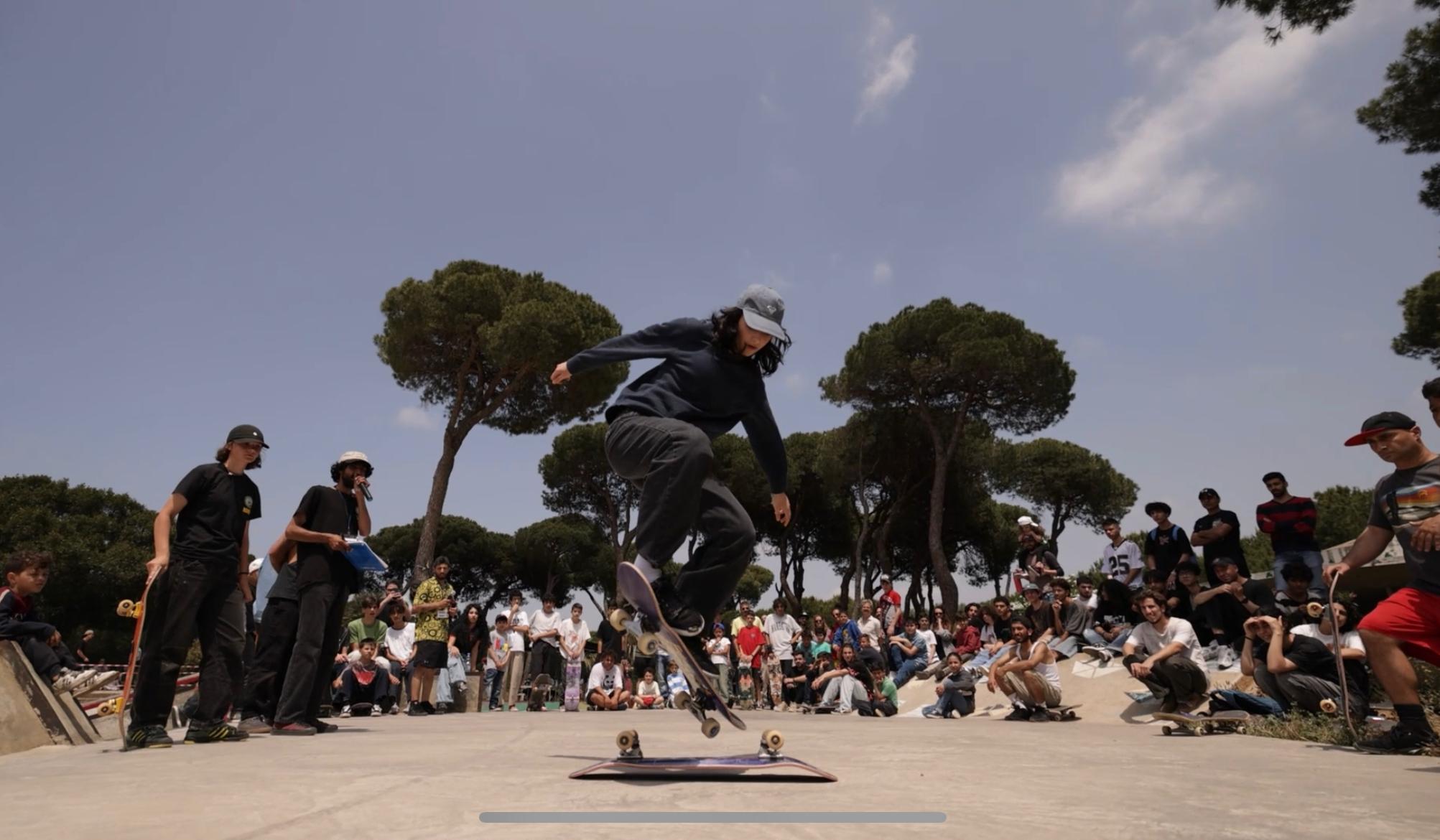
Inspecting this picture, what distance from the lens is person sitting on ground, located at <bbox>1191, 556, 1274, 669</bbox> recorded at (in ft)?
25.9

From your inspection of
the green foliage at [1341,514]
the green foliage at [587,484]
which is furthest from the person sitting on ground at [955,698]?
the green foliage at [1341,514]

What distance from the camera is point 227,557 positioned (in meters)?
→ 4.41

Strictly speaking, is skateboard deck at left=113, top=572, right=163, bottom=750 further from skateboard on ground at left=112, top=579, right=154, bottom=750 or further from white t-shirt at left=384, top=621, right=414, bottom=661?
white t-shirt at left=384, top=621, right=414, bottom=661

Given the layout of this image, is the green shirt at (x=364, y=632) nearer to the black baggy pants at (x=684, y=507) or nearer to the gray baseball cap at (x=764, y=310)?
the black baggy pants at (x=684, y=507)

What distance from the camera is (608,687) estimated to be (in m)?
12.5

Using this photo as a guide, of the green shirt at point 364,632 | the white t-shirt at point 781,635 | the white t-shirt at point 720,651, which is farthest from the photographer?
the white t-shirt at point 781,635

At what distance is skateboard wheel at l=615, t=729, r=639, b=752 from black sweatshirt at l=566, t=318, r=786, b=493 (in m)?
1.11

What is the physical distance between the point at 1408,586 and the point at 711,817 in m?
3.71

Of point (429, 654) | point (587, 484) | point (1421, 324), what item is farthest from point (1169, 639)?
point (587, 484)

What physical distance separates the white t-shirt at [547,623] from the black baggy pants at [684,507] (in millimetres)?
9718

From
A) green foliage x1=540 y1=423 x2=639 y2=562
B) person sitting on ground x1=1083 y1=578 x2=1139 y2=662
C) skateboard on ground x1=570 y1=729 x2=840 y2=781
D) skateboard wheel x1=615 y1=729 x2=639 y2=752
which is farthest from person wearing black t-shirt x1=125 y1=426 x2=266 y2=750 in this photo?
green foliage x1=540 y1=423 x2=639 y2=562

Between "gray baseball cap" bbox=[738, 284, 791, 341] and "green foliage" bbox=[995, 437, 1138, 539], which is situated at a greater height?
"green foliage" bbox=[995, 437, 1138, 539]

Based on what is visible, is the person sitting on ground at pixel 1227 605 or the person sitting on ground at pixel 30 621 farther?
the person sitting on ground at pixel 1227 605

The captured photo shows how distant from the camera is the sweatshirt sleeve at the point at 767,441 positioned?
3422mm
